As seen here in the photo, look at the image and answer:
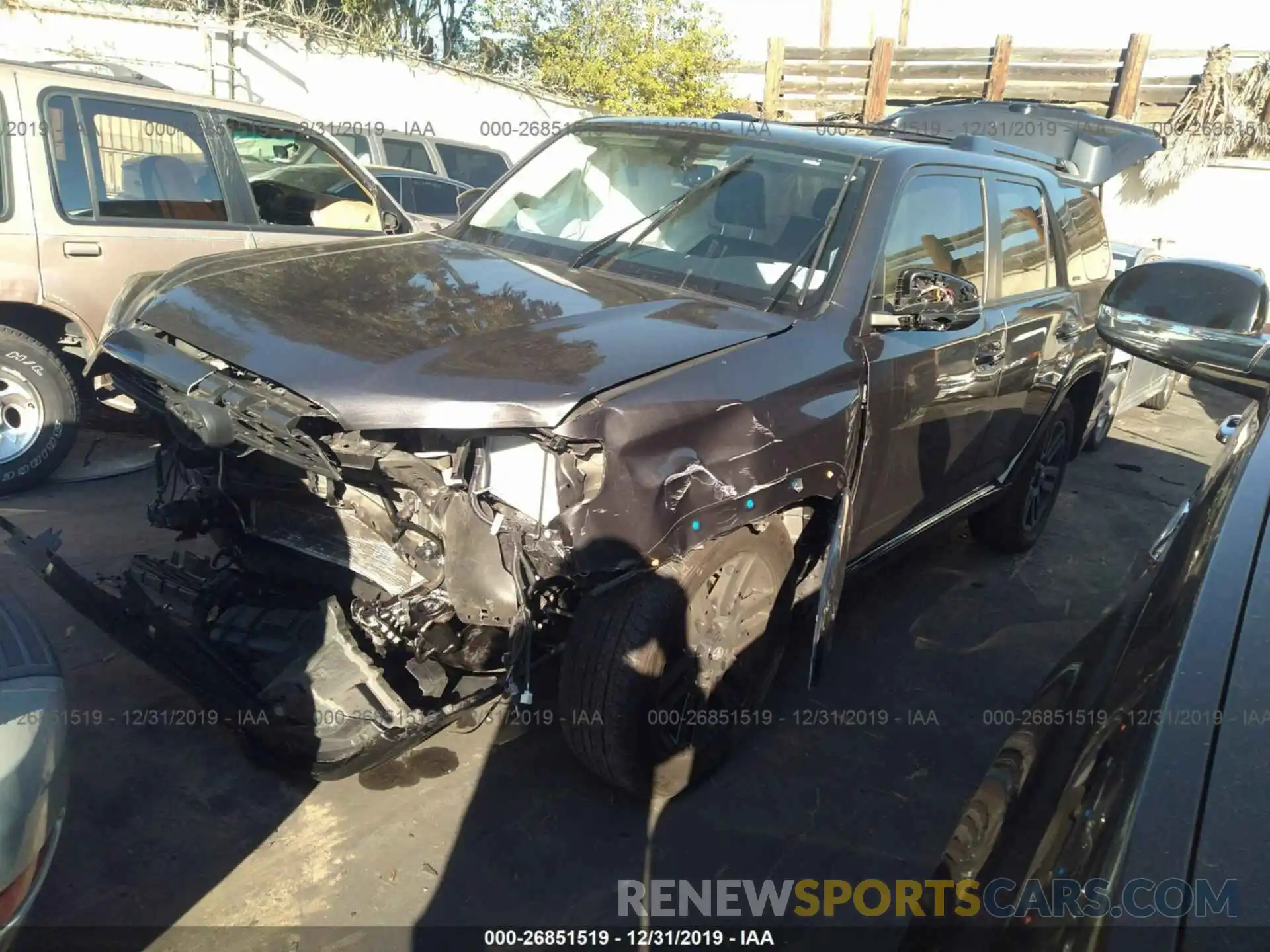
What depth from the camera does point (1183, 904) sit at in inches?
40.4

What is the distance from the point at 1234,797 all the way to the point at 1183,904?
185mm

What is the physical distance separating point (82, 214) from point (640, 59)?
12575 millimetres

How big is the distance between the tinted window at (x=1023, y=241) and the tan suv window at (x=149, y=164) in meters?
3.93

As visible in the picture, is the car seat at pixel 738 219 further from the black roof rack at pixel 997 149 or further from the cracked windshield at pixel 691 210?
the black roof rack at pixel 997 149

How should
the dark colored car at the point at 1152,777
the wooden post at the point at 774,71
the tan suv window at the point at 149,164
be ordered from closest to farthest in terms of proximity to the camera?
the dark colored car at the point at 1152,777 → the tan suv window at the point at 149,164 → the wooden post at the point at 774,71

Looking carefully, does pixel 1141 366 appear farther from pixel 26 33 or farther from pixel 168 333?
pixel 26 33

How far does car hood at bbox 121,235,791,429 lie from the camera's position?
2.24 meters

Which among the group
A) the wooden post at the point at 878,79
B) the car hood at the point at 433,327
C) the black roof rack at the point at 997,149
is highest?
the wooden post at the point at 878,79

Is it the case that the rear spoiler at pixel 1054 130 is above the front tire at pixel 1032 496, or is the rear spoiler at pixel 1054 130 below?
above

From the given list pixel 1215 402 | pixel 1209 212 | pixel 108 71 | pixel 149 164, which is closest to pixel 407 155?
pixel 108 71

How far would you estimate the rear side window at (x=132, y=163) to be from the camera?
4496mm

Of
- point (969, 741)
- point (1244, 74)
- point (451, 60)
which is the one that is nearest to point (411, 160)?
point (451, 60)

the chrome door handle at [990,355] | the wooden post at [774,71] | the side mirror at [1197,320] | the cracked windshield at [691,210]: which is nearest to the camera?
the side mirror at [1197,320]

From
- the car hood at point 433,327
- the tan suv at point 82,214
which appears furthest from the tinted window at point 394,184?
the car hood at point 433,327
